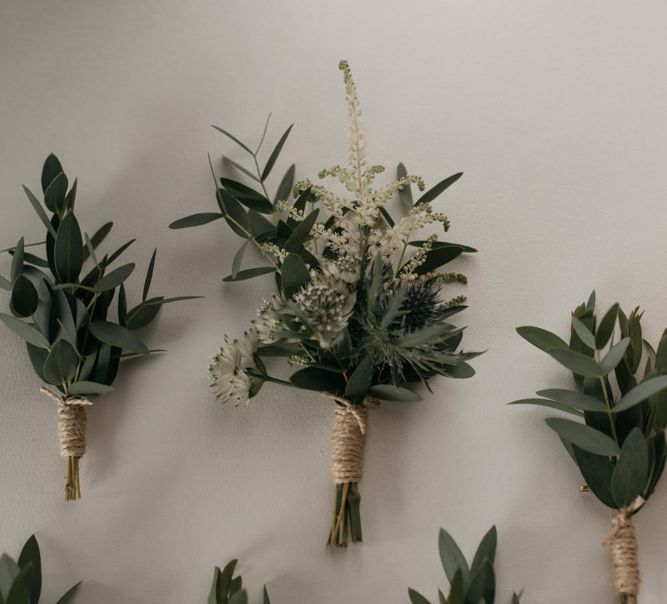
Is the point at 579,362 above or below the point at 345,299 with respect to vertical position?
below

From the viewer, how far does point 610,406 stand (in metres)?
1.07

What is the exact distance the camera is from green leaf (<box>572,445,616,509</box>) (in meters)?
1.06

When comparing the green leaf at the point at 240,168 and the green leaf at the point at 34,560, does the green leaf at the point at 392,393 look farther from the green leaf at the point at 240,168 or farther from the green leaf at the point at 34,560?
the green leaf at the point at 34,560

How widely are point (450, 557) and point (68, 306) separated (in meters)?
0.67

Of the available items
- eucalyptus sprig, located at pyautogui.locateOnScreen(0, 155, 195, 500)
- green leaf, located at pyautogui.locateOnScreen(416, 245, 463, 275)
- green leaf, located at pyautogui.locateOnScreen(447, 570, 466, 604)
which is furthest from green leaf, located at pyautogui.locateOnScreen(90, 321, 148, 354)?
green leaf, located at pyautogui.locateOnScreen(447, 570, 466, 604)

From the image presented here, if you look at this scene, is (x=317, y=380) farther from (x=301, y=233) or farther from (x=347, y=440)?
(x=301, y=233)

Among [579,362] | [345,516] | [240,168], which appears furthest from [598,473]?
[240,168]

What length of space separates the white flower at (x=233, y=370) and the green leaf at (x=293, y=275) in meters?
0.09

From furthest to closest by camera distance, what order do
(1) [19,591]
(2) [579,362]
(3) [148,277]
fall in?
(3) [148,277], (2) [579,362], (1) [19,591]

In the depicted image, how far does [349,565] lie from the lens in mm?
1102

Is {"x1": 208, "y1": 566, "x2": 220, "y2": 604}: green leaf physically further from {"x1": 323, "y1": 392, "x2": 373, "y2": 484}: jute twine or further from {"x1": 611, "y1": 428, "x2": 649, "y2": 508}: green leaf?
{"x1": 611, "y1": 428, "x2": 649, "y2": 508}: green leaf

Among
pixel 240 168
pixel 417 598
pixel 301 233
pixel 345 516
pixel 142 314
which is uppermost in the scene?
pixel 240 168

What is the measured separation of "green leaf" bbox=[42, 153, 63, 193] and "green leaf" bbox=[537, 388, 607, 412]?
0.81 metres

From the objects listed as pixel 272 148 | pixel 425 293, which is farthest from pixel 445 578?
pixel 272 148
